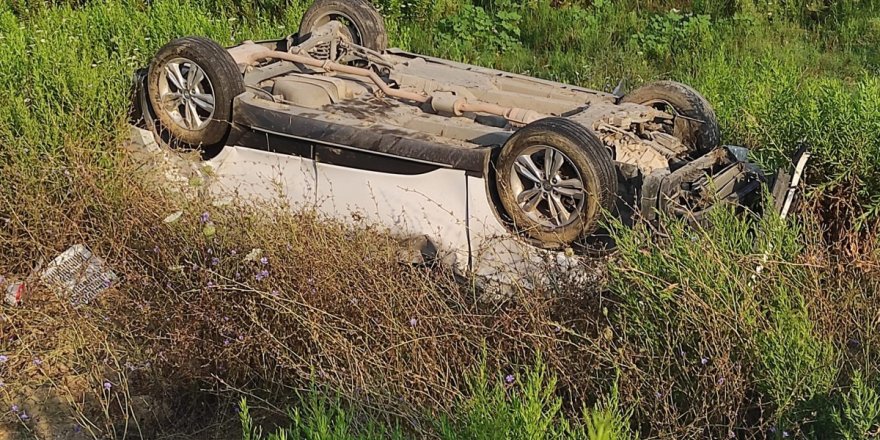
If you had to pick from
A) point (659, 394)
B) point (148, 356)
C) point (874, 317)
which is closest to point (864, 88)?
point (874, 317)

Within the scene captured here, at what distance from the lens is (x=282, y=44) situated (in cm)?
764

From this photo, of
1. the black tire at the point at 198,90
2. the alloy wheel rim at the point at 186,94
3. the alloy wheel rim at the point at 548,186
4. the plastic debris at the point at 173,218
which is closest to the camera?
the alloy wheel rim at the point at 548,186

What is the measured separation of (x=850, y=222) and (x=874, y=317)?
914 millimetres

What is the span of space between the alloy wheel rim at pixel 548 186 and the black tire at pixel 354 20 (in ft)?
8.62

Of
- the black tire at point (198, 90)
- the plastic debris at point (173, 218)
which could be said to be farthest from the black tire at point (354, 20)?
the plastic debris at point (173, 218)

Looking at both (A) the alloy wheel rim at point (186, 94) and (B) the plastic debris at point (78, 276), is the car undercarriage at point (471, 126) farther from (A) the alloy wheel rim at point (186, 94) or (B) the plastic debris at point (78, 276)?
(B) the plastic debris at point (78, 276)

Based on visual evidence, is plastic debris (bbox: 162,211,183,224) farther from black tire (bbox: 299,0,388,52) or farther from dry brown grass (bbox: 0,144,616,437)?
black tire (bbox: 299,0,388,52)

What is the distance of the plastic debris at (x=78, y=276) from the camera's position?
18.0 ft

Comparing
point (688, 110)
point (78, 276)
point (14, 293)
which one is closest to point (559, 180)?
point (688, 110)

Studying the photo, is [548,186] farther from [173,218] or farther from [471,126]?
[173,218]

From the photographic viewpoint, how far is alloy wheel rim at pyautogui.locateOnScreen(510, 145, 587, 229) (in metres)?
5.33

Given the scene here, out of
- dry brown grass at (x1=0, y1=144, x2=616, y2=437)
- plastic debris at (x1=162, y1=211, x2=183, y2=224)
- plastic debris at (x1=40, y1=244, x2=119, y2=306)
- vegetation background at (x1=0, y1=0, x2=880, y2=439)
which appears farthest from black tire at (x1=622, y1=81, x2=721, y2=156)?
plastic debris at (x1=40, y1=244, x2=119, y2=306)

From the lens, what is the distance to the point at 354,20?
775 cm

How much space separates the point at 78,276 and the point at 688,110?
3.62 metres
